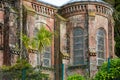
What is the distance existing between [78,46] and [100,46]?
2121mm

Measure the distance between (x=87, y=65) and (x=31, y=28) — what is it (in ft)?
19.5

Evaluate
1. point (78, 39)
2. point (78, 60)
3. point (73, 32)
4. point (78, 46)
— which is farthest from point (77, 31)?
point (78, 60)

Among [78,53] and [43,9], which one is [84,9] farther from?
[78,53]

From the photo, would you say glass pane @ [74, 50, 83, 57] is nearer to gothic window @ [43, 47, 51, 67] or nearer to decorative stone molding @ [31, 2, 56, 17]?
gothic window @ [43, 47, 51, 67]

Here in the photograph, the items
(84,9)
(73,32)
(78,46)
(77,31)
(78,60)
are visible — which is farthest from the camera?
(73,32)

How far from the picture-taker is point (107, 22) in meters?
39.8

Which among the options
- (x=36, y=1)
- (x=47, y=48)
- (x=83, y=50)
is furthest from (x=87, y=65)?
(x=36, y=1)

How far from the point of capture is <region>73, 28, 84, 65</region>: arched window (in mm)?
37844

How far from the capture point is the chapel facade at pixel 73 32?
36.7m

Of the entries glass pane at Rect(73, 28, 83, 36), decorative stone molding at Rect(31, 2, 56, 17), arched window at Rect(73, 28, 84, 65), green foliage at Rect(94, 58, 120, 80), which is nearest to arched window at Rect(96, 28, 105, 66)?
arched window at Rect(73, 28, 84, 65)

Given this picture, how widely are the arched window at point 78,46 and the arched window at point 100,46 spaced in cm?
154

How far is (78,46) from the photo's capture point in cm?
3822

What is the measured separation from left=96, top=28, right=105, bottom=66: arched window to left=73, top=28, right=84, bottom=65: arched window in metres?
1.54

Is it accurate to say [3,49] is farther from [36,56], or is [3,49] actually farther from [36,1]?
[36,1]
